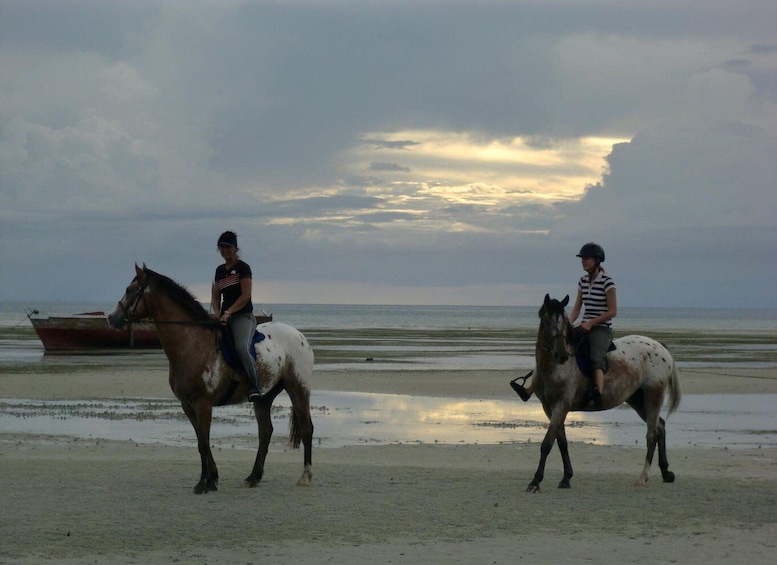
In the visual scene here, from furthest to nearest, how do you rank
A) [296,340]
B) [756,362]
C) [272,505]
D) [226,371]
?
[756,362]
[296,340]
[226,371]
[272,505]

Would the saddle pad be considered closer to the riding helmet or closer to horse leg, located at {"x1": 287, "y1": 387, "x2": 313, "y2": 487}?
horse leg, located at {"x1": 287, "y1": 387, "x2": 313, "y2": 487}

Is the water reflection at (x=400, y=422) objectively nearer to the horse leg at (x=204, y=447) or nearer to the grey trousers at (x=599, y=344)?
the horse leg at (x=204, y=447)

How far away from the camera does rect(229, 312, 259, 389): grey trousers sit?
1126 cm

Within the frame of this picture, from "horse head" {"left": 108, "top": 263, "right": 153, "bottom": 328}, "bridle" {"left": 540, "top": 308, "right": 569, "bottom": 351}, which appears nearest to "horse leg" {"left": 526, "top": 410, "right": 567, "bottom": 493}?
"bridle" {"left": 540, "top": 308, "right": 569, "bottom": 351}

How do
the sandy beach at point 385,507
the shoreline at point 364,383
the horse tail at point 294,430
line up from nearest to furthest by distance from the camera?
the sandy beach at point 385,507 → the horse tail at point 294,430 → the shoreline at point 364,383

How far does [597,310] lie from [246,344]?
4.17m

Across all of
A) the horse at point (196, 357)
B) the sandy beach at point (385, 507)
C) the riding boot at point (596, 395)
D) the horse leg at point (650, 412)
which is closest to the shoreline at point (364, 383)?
the sandy beach at point (385, 507)

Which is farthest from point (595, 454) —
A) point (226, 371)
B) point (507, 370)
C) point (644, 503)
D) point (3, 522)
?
point (507, 370)

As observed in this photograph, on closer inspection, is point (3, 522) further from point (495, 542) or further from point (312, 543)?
point (495, 542)

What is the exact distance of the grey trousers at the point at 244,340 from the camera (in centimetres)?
1126

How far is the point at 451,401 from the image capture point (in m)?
24.2

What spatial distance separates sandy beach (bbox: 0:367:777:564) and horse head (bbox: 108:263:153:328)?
6.19 ft

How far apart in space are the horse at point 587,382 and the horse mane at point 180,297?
389 cm

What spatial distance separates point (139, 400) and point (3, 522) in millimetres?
14273
